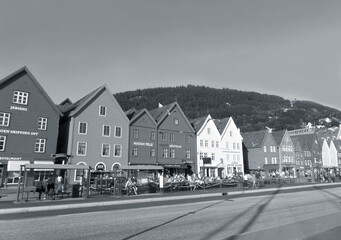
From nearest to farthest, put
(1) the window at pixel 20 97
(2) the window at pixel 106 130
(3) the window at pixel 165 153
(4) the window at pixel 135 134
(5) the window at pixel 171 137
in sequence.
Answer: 1. (1) the window at pixel 20 97
2. (2) the window at pixel 106 130
3. (4) the window at pixel 135 134
4. (3) the window at pixel 165 153
5. (5) the window at pixel 171 137

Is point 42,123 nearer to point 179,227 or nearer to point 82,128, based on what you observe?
point 82,128

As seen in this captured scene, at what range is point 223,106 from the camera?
15888 centimetres

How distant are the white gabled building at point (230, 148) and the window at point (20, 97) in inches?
1405

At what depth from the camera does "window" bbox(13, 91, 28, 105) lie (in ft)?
114

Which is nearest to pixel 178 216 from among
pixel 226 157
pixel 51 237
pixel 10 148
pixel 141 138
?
pixel 51 237

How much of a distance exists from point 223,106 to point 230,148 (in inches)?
4061

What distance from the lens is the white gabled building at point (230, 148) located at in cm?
5625

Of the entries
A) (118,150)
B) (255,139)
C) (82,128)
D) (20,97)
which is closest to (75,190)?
(82,128)

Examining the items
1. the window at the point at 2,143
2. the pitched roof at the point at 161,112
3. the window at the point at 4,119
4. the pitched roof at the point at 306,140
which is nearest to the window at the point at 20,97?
the window at the point at 4,119

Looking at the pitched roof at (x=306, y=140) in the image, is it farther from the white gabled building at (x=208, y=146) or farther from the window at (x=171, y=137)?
the window at (x=171, y=137)

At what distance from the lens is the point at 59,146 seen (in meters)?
Answer: 40.8

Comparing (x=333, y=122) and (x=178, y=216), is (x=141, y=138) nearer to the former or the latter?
(x=178, y=216)

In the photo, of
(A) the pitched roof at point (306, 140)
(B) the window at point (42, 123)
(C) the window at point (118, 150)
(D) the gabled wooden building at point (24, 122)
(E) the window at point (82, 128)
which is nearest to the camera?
(D) the gabled wooden building at point (24, 122)

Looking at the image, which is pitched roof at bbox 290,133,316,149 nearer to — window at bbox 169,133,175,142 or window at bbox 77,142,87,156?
window at bbox 169,133,175,142
